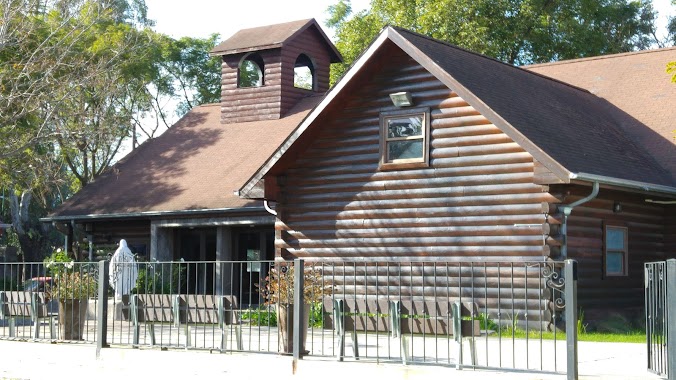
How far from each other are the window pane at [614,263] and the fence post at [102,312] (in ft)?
34.2

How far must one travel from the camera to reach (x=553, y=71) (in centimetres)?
2781

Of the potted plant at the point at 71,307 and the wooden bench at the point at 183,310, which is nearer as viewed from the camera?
the wooden bench at the point at 183,310

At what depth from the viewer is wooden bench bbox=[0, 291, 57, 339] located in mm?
16861

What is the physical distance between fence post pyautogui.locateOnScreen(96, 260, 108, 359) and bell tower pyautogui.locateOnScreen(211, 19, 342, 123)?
1684 centimetres

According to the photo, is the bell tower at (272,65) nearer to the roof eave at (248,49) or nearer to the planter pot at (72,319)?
the roof eave at (248,49)

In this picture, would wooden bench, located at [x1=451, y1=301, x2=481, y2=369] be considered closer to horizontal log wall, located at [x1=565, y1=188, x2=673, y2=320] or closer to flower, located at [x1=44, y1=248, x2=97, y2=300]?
flower, located at [x1=44, y1=248, x2=97, y2=300]

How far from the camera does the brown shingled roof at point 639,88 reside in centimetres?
2341

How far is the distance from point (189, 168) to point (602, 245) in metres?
13.9

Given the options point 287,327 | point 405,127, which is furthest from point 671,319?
point 405,127

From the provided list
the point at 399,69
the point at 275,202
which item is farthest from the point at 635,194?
the point at 275,202

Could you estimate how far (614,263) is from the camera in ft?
70.1

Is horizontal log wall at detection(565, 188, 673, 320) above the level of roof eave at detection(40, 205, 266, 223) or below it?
below

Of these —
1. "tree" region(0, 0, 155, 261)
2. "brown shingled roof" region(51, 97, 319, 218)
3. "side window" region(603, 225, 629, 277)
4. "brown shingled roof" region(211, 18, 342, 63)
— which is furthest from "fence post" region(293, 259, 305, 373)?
"brown shingled roof" region(211, 18, 342, 63)

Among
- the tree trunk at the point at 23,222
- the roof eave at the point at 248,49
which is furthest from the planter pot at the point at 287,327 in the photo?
the tree trunk at the point at 23,222
